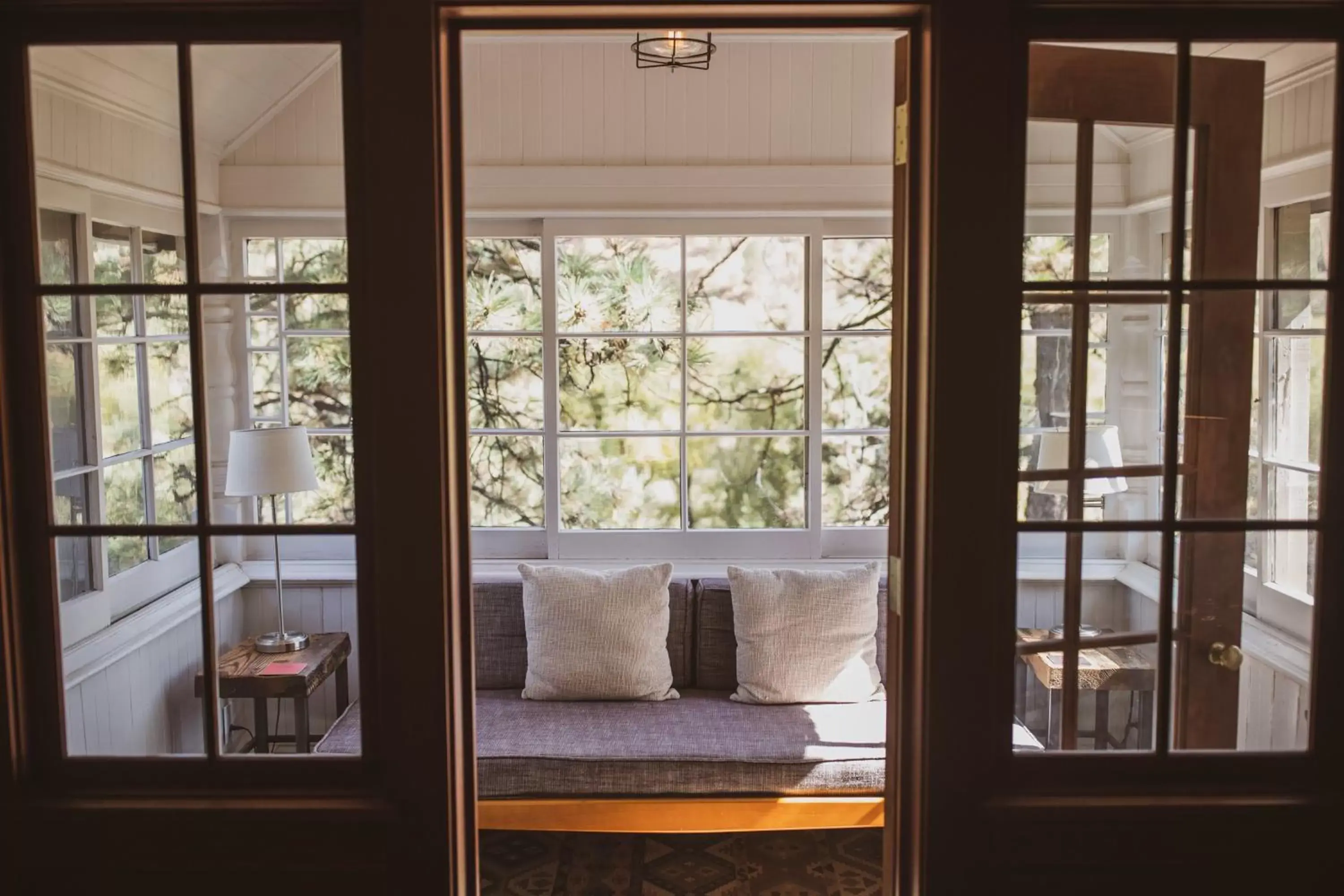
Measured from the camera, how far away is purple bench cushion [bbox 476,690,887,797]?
341cm

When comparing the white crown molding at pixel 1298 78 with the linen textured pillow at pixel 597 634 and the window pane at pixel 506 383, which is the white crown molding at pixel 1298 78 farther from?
the window pane at pixel 506 383

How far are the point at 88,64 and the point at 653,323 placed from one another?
9.21ft

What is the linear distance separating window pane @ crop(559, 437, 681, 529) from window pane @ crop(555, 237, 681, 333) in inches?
20.6

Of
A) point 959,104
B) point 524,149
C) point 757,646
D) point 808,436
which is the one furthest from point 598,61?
point 959,104

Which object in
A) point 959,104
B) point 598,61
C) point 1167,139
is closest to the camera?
point 959,104

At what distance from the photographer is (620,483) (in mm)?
4750

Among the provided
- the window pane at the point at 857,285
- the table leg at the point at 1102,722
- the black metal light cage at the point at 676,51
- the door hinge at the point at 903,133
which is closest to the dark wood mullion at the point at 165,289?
the door hinge at the point at 903,133

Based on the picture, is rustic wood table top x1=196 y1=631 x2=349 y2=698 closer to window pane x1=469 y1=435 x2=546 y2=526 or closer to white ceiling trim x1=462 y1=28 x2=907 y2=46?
window pane x1=469 y1=435 x2=546 y2=526

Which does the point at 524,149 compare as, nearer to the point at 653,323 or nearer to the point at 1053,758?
the point at 653,323

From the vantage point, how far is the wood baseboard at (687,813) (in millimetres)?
3410

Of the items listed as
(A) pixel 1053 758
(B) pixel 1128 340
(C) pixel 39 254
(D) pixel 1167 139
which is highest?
(D) pixel 1167 139

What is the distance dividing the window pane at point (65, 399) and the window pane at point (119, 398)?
0.04 m

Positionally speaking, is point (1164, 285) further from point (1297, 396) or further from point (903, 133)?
point (903, 133)

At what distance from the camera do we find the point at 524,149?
4.35 metres
